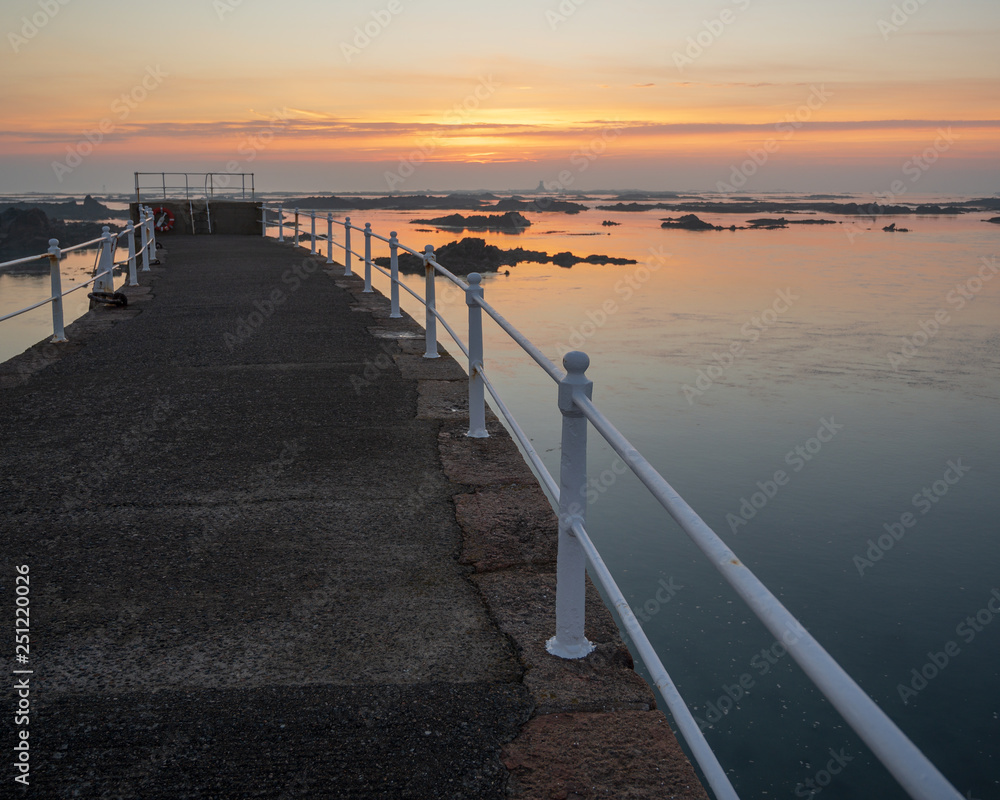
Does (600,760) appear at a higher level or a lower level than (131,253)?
lower

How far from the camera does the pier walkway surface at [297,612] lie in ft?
7.10

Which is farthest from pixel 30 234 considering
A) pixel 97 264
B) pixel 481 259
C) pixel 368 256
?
pixel 368 256

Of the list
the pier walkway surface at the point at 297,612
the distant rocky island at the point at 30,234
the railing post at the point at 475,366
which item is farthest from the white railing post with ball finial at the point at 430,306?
the distant rocky island at the point at 30,234

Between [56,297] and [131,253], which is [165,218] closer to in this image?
[131,253]

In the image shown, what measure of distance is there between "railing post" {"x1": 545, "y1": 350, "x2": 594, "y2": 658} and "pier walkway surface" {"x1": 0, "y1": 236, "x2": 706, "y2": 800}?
12 centimetres

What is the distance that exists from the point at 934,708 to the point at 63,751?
7.99 m

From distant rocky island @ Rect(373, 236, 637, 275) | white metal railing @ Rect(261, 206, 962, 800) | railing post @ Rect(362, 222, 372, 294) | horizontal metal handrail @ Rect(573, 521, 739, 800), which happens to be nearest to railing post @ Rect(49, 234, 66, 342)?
railing post @ Rect(362, 222, 372, 294)

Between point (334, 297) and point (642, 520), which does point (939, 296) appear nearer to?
point (642, 520)

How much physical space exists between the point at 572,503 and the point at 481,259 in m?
40.7

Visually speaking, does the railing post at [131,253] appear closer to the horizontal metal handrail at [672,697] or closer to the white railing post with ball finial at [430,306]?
the white railing post with ball finial at [430,306]

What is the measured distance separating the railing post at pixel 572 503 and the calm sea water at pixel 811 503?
4804 millimetres

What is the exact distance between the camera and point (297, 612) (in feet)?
9.60

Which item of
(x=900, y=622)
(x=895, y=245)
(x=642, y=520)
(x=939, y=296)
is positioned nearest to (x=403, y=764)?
(x=900, y=622)

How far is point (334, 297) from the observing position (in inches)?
464
